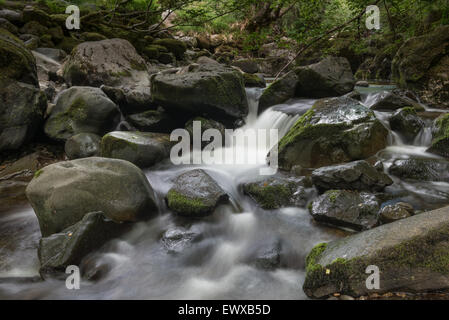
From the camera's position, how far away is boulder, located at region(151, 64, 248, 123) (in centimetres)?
613

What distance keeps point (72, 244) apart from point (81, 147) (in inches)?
133

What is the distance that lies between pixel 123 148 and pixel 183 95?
6.25ft

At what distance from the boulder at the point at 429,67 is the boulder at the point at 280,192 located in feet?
17.5

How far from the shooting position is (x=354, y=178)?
3.65 m

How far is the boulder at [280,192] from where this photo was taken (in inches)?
152

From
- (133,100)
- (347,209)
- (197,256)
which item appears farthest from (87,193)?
(133,100)

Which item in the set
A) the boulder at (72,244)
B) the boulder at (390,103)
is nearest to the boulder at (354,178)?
the boulder at (72,244)

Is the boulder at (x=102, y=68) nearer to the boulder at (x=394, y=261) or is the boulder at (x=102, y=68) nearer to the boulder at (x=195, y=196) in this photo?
the boulder at (x=195, y=196)

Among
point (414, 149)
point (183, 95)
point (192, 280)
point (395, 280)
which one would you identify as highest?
point (183, 95)

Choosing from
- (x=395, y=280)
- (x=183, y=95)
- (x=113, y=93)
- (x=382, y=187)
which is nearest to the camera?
(x=395, y=280)

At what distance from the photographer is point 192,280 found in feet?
9.60

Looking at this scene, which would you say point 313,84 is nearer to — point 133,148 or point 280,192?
point 280,192
